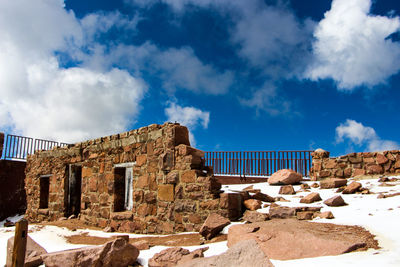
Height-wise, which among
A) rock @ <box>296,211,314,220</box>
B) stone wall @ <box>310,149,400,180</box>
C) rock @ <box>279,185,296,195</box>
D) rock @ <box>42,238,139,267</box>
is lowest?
rock @ <box>42,238,139,267</box>

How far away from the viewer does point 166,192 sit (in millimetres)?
7164

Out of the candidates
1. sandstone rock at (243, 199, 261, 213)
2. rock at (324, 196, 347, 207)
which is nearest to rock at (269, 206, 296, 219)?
sandstone rock at (243, 199, 261, 213)

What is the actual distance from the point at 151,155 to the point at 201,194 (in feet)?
5.70

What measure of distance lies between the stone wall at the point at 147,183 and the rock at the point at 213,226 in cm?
46

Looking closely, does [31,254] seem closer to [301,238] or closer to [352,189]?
[301,238]

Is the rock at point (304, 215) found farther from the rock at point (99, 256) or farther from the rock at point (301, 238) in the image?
the rock at point (99, 256)

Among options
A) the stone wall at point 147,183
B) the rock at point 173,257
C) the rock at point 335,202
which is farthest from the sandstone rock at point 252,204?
the rock at point 173,257

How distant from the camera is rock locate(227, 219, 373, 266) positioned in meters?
3.70

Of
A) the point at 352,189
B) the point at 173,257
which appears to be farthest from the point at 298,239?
the point at 352,189

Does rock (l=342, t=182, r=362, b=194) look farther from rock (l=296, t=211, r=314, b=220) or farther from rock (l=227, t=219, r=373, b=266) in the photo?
rock (l=227, t=219, r=373, b=266)

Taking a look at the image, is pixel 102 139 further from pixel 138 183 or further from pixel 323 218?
pixel 323 218

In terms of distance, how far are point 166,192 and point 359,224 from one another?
3869 mm

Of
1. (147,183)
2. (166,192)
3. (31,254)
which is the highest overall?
(147,183)

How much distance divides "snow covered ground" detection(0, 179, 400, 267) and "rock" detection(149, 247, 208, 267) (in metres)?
0.32
